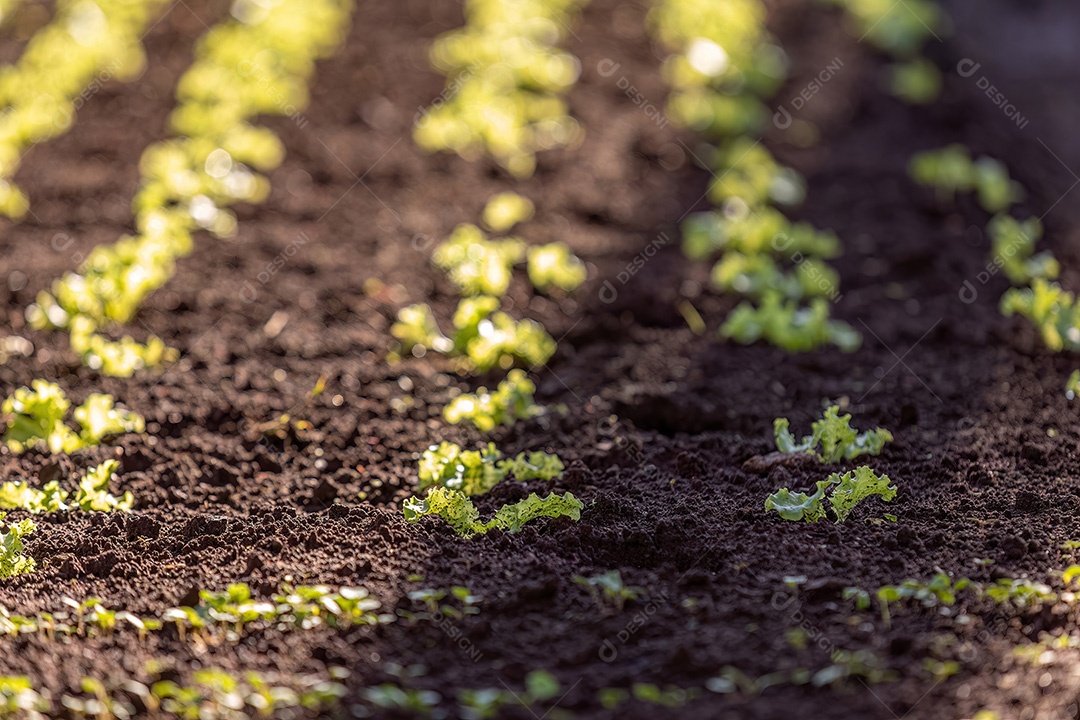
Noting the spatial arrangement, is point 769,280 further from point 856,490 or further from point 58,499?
point 58,499

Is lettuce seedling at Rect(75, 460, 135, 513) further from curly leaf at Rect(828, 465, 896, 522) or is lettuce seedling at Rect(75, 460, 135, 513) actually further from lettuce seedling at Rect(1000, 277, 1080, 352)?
lettuce seedling at Rect(1000, 277, 1080, 352)

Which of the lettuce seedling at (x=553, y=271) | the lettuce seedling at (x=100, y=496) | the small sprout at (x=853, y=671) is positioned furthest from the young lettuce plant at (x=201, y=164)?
the small sprout at (x=853, y=671)

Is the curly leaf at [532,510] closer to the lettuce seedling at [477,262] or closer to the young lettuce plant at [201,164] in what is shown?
the lettuce seedling at [477,262]

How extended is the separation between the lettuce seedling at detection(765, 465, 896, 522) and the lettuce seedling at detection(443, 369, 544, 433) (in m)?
0.98

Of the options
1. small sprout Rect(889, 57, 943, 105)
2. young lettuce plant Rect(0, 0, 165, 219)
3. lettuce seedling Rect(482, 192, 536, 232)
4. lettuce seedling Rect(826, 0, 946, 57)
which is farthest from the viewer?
lettuce seedling Rect(826, 0, 946, 57)

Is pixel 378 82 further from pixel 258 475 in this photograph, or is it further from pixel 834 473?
pixel 834 473

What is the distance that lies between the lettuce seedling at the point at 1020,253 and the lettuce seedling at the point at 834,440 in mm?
1676

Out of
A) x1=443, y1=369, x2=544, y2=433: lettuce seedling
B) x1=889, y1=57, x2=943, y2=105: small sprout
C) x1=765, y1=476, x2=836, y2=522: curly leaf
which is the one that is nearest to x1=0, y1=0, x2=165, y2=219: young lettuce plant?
x1=443, y1=369, x2=544, y2=433: lettuce seedling

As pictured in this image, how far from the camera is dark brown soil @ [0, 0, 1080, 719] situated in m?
2.86

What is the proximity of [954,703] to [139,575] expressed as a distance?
86.0 inches

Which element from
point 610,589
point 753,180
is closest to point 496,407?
point 610,589

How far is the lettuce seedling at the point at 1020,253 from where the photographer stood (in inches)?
195

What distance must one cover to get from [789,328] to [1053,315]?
1014 millimetres

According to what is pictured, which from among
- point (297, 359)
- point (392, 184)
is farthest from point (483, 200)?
point (297, 359)
